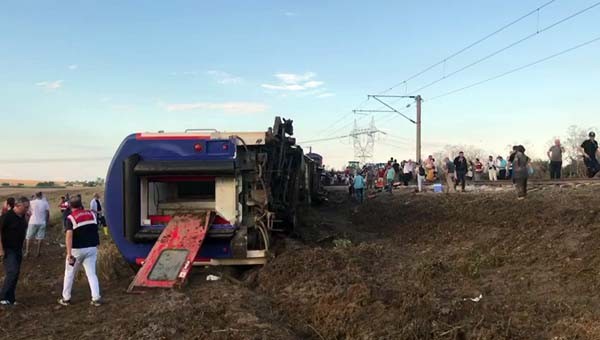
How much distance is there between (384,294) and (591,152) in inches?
523

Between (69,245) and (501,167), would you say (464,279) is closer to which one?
(69,245)

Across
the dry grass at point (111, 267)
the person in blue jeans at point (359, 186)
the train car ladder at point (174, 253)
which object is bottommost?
the dry grass at point (111, 267)

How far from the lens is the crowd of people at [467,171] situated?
15695mm

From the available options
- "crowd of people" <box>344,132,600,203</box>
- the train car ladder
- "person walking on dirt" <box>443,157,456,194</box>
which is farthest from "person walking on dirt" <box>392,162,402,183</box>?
the train car ladder

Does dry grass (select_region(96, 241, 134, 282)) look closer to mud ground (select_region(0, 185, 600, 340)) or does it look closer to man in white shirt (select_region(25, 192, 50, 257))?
mud ground (select_region(0, 185, 600, 340))

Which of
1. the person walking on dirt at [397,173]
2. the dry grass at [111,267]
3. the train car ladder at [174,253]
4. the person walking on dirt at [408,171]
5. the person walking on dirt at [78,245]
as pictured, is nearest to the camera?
the person walking on dirt at [78,245]

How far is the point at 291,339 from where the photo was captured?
5930mm

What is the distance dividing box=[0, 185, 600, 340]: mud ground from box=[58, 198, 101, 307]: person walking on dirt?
0.40m

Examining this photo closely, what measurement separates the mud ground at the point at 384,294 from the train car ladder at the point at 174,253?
0.25m

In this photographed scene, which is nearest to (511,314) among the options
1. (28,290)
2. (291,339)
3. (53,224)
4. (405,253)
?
(291,339)

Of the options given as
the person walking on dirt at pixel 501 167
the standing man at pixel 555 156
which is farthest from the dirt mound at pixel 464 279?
the person walking on dirt at pixel 501 167

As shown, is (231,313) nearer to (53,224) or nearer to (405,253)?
(405,253)

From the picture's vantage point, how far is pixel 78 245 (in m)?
8.56

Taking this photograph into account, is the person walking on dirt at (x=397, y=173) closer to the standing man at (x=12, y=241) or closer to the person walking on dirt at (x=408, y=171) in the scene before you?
the person walking on dirt at (x=408, y=171)
